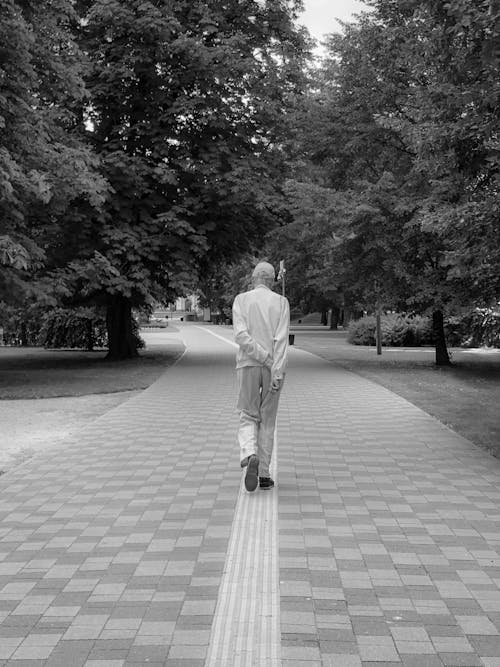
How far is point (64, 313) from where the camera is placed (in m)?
31.9

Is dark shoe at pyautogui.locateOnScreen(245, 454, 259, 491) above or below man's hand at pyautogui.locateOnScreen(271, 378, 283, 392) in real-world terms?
below

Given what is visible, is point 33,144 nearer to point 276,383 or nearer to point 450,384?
point 450,384

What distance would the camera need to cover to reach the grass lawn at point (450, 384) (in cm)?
995

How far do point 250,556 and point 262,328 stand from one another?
6.99 ft

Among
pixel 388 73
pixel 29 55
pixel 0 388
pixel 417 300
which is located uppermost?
pixel 388 73

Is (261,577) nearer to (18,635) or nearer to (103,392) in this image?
(18,635)

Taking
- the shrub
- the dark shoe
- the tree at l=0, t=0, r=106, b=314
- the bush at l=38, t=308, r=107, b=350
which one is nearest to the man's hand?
the dark shoe

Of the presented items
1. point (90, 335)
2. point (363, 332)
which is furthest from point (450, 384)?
point (90, 335)

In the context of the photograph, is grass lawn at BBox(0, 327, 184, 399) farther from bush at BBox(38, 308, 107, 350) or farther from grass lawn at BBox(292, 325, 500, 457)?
bush at BBox(38, 308, 107, 350)

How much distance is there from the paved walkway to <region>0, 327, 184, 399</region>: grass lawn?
248 inches

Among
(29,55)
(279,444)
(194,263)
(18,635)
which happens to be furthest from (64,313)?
(18,635)

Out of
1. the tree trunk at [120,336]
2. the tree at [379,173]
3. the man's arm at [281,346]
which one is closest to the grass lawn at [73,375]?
the tree trunk at [120,336]

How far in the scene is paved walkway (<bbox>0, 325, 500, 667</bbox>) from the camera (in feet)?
11.2

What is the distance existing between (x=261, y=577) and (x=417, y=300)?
14.9m
